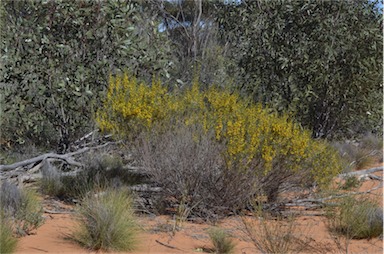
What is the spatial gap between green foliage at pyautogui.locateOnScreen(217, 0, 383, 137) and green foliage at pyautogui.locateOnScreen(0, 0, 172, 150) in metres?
1.57

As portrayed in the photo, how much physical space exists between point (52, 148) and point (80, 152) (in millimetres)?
1945

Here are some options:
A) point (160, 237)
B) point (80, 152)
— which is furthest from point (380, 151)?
point (160, 237)

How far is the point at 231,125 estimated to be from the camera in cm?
554

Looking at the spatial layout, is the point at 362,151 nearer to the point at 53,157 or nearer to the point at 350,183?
the point at 350,183

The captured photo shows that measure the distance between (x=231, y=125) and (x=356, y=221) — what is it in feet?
4.94

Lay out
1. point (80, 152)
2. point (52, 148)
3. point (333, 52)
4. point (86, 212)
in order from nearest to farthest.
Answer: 1. point (86, 212)
2. point (333, 52)
3. point (80, 152)
4. point (52, 148)

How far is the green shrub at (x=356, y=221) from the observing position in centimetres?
520

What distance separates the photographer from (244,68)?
9.00m

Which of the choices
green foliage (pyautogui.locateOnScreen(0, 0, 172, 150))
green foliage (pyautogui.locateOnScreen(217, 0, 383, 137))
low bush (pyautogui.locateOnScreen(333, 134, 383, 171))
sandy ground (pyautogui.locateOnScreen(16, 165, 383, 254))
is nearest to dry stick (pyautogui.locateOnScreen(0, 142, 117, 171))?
green foliage (pyautogui.locateOnScreen(0, 0, 172, 150))

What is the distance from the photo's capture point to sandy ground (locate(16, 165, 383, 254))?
15.2 ft

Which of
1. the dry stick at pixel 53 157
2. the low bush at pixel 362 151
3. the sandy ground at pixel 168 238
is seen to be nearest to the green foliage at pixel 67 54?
the dry stick at pixel 53 157

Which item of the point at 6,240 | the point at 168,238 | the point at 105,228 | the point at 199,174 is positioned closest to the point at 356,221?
the point at 199,174

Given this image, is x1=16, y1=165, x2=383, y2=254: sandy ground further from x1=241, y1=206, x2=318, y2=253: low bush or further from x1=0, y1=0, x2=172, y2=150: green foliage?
x1=0, y1=0, x2=172, y2=150: green foliage

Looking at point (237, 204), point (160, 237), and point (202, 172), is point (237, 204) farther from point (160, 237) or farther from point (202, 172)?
point (160, 237)
